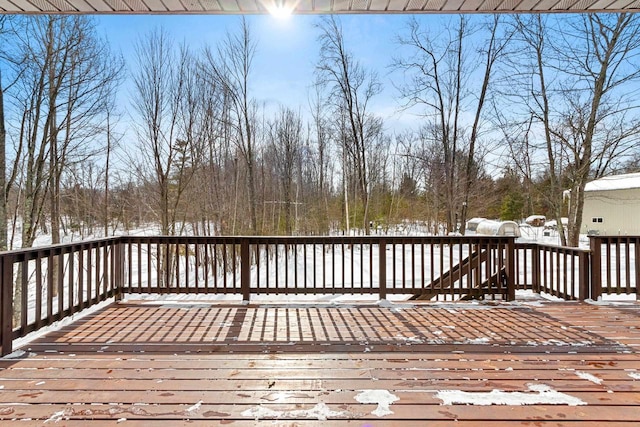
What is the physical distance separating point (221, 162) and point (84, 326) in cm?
759

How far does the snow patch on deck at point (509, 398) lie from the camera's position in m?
2.01

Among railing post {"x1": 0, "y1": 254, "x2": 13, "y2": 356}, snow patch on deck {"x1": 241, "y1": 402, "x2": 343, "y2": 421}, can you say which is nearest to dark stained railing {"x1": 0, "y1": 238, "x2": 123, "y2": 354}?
railing post {"x1": 0, "y1": 254, "x2": 13, "y2": 356}

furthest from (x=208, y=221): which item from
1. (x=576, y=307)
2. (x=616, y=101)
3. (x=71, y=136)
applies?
(x=616, y=101)

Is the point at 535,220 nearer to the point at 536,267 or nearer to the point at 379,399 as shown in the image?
the point at 536,267

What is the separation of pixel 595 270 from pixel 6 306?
20.5 ft

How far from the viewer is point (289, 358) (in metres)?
2.66

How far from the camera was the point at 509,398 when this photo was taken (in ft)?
6.73

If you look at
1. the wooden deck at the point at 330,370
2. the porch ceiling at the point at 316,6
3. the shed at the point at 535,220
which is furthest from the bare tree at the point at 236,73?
the shed at the point at 535,220

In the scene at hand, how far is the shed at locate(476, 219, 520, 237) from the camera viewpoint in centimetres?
854

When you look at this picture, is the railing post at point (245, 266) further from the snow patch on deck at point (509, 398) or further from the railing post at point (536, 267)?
the railing post at point (536, 267)

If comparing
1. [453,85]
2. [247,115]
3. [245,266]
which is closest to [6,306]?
[245,266]

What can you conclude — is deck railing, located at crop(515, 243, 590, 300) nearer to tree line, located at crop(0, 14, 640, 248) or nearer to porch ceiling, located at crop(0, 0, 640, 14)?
porch ceiling, located at crop(0, 0, 640, 14)

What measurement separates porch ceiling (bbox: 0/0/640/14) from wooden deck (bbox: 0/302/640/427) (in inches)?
108

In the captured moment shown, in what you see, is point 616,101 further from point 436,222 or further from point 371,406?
point 371,406
